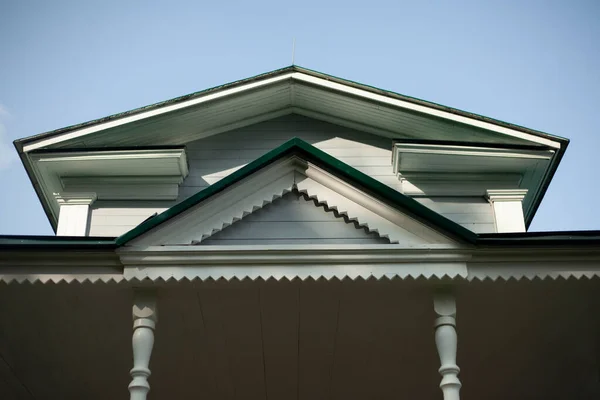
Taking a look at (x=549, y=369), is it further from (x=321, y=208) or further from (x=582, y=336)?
(x=321, y=208)

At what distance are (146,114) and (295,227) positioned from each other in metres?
3.49

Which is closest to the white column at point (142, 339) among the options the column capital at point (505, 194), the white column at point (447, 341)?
the white column at point (447, 341)

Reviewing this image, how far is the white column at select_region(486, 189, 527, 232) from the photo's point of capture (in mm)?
9867

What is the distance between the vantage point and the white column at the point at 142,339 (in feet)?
23.5

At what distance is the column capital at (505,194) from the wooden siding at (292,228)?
2978 millimetres

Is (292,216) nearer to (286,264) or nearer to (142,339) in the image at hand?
(286,264)

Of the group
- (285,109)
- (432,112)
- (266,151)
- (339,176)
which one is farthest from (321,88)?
(339,176)

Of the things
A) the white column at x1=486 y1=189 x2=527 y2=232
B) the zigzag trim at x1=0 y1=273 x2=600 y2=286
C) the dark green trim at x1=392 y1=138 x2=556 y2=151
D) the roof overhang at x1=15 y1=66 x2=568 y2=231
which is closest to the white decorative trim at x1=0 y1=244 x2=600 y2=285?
the zigzag trim at x1=0 y1=273 x2=600 y2=286

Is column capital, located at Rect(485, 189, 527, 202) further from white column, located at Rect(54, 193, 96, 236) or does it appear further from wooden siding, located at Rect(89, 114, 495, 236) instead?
white column, located at Rect(54, 193, 96, 236)

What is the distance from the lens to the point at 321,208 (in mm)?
7863

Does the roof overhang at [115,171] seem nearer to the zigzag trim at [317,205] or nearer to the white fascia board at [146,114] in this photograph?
the white fascia board at [146,114]

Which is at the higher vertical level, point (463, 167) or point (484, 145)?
point (484, 145)

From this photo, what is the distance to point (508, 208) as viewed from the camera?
10023mm

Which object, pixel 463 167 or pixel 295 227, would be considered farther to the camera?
pixel 463 167
